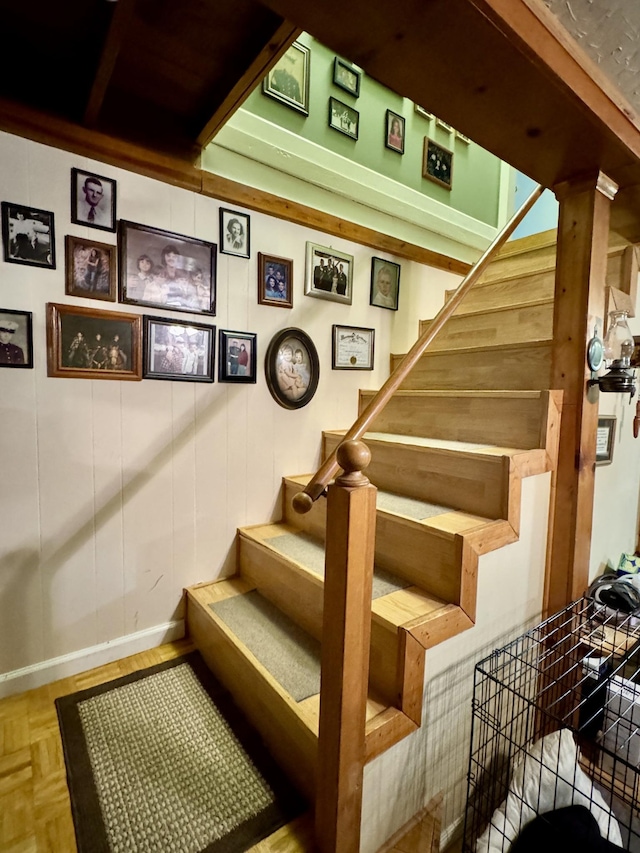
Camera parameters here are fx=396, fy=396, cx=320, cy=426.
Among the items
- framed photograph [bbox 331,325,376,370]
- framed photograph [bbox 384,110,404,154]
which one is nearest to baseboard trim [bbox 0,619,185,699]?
framed photograph [bbox 331,325,376,370]

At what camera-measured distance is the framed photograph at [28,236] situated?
1393mm

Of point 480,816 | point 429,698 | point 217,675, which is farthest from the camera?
point 217,675

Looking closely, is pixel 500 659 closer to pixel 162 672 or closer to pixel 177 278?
pixel 162 672

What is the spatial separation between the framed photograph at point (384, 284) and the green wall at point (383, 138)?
623 millimetres

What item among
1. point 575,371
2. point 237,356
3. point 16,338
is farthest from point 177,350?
point 575,371

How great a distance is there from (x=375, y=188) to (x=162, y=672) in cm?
276

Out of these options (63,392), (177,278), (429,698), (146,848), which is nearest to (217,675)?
(146,848)

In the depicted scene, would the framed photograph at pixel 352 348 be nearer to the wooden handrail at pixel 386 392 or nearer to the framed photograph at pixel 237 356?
the framed photograph at pixel 237 356

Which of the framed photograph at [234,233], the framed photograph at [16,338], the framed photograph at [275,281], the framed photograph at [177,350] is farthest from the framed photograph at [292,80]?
the framed photograph at [16,338]

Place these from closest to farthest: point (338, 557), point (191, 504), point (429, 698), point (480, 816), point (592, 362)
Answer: point (338, 557), point (429, 698), point (480, 816), point (592, 362), point (191, 504)

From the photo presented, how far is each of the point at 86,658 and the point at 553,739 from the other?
1.74 meters

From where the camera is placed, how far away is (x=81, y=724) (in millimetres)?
1353

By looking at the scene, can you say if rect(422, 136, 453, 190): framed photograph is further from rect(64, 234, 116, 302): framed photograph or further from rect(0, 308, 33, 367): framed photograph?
rect(0, 308, 33, 367): framed photograph

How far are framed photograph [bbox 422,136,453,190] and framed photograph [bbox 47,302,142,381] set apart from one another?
7.36 ft
